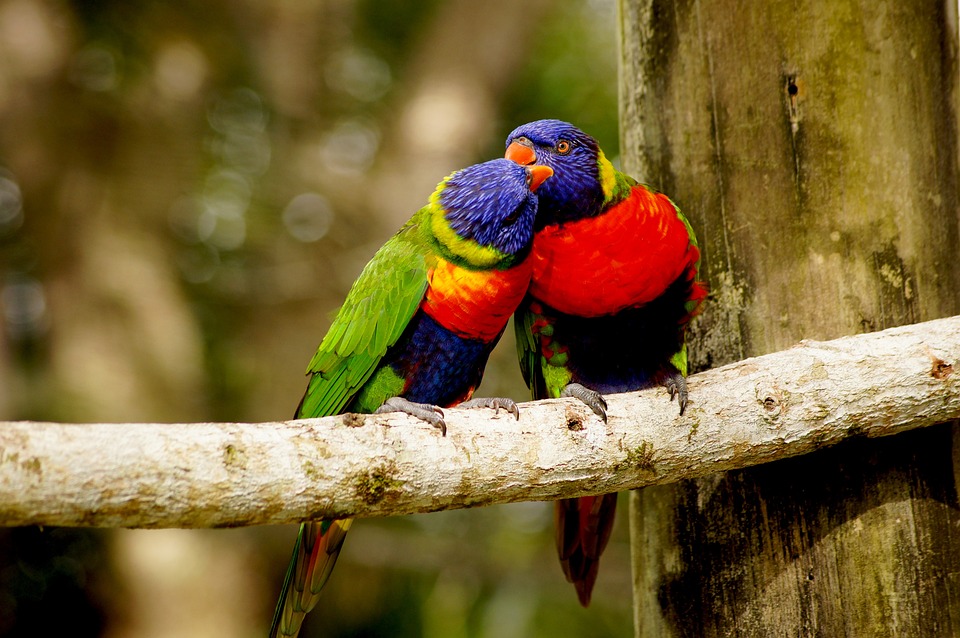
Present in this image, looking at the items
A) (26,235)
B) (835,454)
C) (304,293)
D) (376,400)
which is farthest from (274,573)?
(835,454)

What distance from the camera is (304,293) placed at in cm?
528

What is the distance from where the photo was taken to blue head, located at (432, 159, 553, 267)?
2182mm

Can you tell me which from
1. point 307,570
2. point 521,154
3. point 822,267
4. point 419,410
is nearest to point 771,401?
point 822,267

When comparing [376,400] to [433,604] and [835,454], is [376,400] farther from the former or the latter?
[433,604]

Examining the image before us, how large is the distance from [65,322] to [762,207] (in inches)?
167

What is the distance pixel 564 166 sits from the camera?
2.22m

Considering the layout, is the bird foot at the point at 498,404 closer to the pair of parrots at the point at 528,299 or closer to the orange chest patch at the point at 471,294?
the pair of parrots at the point at 528,299

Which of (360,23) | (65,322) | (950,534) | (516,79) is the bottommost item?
(950,534)

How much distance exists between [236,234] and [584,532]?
→ 13.0 ft

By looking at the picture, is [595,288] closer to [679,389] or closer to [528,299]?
[528,299]

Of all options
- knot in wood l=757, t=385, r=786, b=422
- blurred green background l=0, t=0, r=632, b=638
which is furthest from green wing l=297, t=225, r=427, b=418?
blurred green background l=0, t=0, r=632, b=638

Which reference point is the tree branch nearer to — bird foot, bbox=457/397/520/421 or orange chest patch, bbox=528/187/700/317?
bird foot, bbox=457/397/520/421

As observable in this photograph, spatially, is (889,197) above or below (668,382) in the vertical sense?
above

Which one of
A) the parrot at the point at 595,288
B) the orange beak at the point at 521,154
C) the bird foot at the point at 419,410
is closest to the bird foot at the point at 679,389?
the parrot at the point at 595,288
